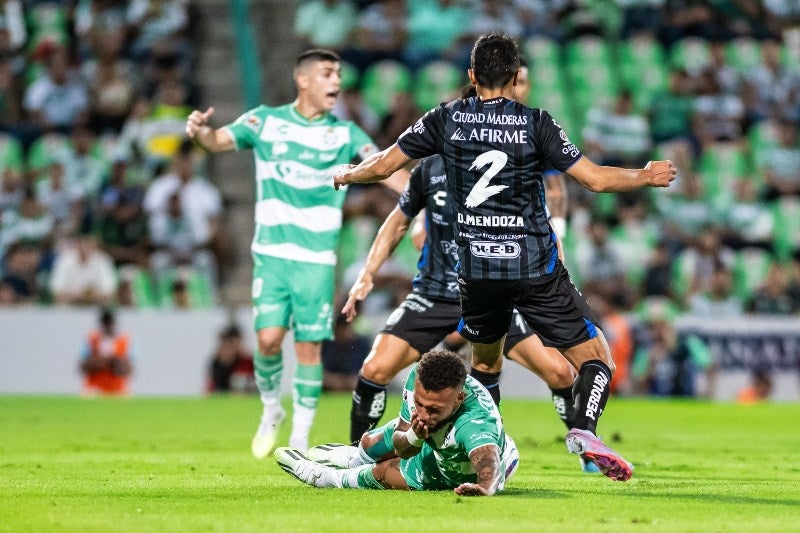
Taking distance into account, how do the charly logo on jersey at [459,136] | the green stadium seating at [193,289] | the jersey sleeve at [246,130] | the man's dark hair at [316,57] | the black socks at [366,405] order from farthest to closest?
the green stadium seating at [193,289]
the man's dark hair at [316,57]
the jersey sleeve at [246,130]
the black socks at [366,405]
the charly logo on jersey at [459,136]

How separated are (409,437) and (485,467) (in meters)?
0.42

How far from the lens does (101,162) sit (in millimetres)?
20594

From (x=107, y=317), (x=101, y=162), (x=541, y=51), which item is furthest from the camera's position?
(x=541, y=51)

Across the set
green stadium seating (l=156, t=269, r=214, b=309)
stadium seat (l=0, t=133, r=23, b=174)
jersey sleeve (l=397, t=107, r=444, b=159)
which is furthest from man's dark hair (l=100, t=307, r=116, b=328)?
jersey sleeve (l=397, t=107, r=444, b=159)

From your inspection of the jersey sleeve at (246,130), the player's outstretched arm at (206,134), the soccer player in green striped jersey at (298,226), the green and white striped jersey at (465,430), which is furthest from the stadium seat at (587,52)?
the green and white striped jersey at (465,430)

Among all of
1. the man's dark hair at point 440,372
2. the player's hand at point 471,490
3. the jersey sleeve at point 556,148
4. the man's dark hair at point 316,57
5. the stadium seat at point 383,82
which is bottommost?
the player's hand at point 471,490

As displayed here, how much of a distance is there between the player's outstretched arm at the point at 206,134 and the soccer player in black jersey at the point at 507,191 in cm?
217

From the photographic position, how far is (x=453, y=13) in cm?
2317

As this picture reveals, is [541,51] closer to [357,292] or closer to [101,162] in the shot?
[101,162]

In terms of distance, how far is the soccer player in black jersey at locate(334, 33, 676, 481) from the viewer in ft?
26.1

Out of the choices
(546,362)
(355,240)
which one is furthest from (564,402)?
(355,240)

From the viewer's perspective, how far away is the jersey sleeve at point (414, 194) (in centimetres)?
988

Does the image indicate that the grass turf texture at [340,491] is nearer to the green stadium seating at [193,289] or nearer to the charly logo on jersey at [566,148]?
the charly logo on jersey at [566,148]

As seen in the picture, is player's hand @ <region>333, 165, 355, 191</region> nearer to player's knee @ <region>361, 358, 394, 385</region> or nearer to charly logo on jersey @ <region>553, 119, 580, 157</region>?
charly logo on jersey @ <region>553, 119, 580, 157</region>
